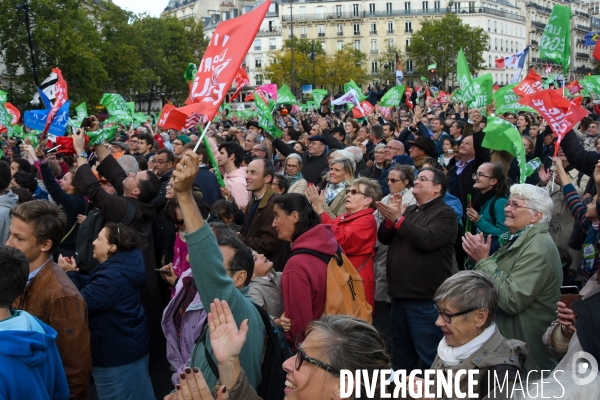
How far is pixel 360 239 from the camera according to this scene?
4.91 m

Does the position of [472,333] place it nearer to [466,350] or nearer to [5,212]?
[466,350]

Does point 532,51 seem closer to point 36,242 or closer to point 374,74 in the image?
point 374,74

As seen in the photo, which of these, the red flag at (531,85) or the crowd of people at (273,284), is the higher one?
the red flag at (531,85)

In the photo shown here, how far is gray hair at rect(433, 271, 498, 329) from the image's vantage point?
3.03 m

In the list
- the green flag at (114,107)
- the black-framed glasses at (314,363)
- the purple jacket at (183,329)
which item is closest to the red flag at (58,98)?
the green flag at (114,107)

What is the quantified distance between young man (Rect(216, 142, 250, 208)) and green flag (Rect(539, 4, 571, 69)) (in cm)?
480

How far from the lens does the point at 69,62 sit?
35469 mm

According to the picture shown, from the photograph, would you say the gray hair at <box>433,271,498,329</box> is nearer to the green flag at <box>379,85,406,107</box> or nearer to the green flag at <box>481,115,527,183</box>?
the green flag at <box>481,115,527,183</box>

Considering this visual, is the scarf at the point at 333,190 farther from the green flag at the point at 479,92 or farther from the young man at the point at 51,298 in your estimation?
the green flag at the point at 479,92

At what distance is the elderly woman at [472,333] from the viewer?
9.43 ft

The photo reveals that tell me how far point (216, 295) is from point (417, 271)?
7.29 feet

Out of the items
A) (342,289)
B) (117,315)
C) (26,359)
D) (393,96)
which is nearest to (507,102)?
(393,96)

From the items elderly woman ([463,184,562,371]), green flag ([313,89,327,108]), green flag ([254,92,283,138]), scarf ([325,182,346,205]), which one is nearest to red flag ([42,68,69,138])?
green flag ([254,92,283,138])

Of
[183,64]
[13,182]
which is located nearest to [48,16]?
[183,64]
